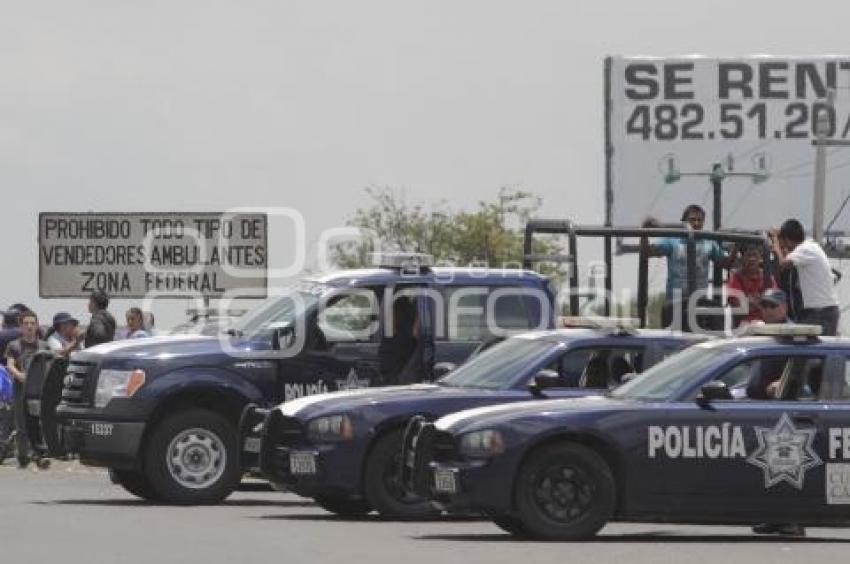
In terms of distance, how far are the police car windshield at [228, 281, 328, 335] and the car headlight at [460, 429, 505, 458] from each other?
15.7ft

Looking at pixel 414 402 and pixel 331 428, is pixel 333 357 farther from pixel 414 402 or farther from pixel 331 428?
pixel 414 402

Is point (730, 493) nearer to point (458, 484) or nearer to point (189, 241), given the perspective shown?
point (458, 484)

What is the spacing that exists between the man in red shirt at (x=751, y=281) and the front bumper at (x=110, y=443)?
499 cm

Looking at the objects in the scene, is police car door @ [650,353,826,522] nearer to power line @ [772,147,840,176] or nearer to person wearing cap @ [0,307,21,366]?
person wearing cap @ [0,307,21,366]

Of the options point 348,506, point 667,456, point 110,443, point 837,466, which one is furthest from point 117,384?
point 837,466

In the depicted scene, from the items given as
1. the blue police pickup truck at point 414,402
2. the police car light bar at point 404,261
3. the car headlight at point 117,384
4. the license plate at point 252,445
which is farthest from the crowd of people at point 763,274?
the car headlight at point 117,384

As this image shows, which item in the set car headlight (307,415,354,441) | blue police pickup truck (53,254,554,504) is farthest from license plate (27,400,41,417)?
car headlight (307,415,354,441)

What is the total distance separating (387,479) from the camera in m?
22.3

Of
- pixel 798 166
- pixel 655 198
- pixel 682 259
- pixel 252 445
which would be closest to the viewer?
pixel 252 445

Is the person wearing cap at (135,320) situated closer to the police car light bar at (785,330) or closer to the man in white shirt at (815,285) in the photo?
the man in white shirt at (815,285)

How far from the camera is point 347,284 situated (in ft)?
81.0

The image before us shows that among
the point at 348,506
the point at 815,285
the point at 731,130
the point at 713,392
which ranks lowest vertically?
the point at 348,506

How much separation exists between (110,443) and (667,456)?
19.4 feet

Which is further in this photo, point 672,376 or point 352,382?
point 352,382
